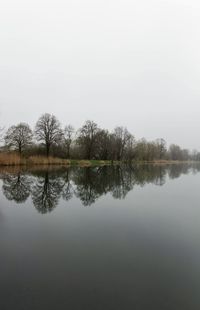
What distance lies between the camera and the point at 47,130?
167 feet

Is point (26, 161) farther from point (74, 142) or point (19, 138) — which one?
point (74, 142)

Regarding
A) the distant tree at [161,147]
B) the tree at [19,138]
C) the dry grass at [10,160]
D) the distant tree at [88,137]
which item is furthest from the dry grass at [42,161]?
the distant tree at [161,147]

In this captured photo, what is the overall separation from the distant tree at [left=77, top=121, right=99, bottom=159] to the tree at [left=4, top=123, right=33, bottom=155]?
48.4 feet

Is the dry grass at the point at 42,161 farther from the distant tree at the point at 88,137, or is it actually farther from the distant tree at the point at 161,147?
the distant tree at the point at 161,147

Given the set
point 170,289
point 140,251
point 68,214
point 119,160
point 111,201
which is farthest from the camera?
point 119,160

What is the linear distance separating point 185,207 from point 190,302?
7.81 metres

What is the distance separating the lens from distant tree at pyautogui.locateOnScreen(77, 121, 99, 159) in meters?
60.6

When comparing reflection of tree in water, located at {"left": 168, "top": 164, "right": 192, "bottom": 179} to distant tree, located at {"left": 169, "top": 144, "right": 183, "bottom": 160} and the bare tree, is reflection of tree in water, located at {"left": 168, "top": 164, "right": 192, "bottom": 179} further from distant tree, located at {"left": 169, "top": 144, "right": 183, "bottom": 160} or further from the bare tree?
distant tree, located at {"left": 169, "top": 144, "right": 183, "bottom": 160}

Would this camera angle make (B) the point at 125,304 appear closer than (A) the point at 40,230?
Yes

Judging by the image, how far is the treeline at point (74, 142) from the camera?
50028 millimetres

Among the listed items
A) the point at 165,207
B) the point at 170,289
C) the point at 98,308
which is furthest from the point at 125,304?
the point at 165,207

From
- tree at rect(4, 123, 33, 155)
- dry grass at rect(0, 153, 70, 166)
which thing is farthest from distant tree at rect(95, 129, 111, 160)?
tree at rect(4, 123, 33, 155)

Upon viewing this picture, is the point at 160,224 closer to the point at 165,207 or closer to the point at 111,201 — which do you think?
the point at 165,207

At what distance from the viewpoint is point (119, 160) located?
233 ft
